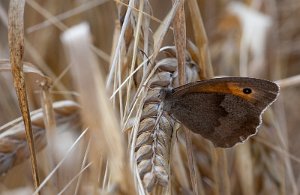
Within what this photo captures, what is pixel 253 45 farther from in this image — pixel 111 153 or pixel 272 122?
pixel 111 153

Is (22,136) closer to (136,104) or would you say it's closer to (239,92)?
(136,104)

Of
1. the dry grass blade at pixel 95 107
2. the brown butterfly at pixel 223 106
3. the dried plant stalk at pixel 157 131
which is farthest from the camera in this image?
the brown butterfly at pixel 223 106

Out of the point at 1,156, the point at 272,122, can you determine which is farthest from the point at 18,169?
the point at 272,122

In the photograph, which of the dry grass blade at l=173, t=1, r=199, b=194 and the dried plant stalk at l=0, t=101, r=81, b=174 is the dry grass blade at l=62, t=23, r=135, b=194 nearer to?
the dry grass blade at l=173, t=1, r=199, b=194

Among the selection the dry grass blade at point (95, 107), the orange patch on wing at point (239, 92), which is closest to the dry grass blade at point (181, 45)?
the orange patch on wing at point (239, 92)

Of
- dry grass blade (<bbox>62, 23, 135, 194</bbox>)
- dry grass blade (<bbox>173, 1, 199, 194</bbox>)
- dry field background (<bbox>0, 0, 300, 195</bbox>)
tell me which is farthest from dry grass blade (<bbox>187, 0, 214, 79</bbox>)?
dry grass blade (<bbox>62, 23, 135, 194</bbox>)

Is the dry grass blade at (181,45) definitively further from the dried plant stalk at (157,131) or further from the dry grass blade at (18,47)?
the dry grass blade at (18,47)

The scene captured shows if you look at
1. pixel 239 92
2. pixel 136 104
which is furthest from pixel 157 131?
pixel 239 92
